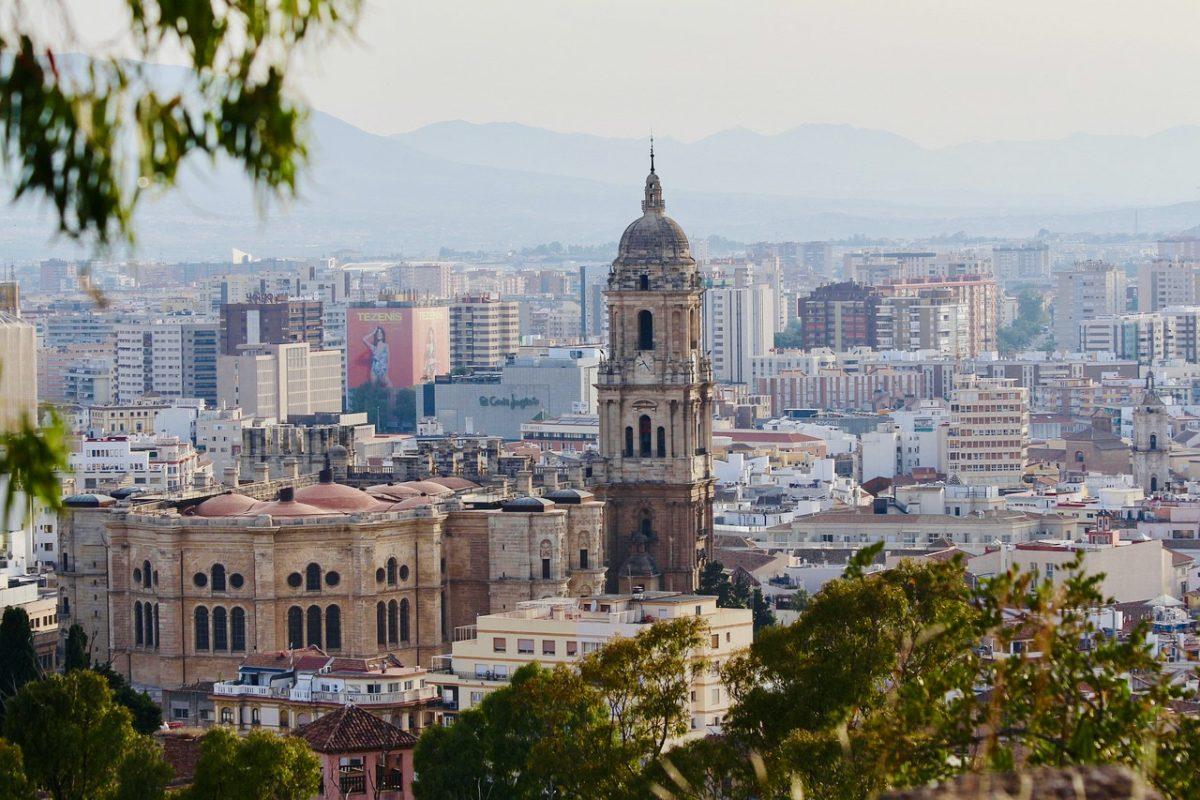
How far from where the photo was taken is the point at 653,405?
2928 inches

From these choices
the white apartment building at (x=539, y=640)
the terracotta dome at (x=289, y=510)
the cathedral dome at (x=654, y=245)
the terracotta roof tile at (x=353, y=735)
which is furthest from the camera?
the cathedral dome at (x=654, y=245)

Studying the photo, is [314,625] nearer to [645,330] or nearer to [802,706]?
[645,330]

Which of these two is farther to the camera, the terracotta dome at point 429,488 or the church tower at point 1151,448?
the church tower at point 1151,448

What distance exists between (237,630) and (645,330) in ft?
49.6

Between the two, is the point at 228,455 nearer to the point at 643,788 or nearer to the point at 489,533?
the point at 489,533

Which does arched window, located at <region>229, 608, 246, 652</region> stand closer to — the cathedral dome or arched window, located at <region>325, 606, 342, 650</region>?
arched window, located at <region>325, 606, 342, 650</region>

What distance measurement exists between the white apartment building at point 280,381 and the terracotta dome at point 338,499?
373 ft

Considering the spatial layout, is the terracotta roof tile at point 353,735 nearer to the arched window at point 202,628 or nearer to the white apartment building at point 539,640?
the white apartment building at point 539,640

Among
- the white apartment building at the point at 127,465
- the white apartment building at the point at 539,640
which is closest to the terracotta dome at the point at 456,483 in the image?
the white apartment building at the point at 539,640

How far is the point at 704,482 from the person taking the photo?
248 feet

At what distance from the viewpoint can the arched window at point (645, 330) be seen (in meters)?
74.6

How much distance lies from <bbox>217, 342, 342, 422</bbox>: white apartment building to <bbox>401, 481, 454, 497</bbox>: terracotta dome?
10890cm

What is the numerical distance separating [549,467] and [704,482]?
12.7 ft

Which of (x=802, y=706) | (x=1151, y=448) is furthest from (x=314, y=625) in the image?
(x=1151, y=448)
